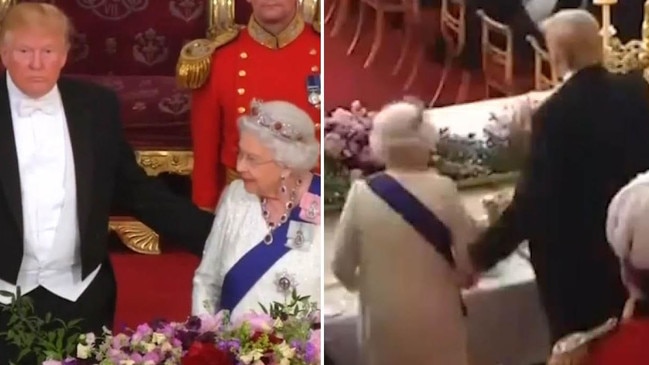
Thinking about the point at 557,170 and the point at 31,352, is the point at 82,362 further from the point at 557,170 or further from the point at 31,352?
the point at 557,170

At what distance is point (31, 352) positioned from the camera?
4.91ft

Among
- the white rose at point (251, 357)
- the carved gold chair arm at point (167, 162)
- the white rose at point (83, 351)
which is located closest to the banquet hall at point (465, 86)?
the white rose at point (251, 357)

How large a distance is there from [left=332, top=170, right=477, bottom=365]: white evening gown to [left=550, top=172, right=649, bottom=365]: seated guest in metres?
0.21

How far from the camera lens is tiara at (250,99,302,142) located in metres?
1.53

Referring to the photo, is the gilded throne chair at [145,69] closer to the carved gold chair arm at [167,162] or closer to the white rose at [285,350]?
the carved gold chair arm at [167,162]

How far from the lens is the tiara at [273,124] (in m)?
1.53

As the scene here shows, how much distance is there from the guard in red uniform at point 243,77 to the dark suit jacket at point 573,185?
1.14 feet

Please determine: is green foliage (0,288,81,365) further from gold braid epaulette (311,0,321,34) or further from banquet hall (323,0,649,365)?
gold braid epaulette (311,0,321,34)

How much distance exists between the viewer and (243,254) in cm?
154

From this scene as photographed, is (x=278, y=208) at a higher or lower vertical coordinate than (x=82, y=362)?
higher

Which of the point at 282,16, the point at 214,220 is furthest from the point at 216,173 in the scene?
the point at 282,16

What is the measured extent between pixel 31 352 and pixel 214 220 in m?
0.34

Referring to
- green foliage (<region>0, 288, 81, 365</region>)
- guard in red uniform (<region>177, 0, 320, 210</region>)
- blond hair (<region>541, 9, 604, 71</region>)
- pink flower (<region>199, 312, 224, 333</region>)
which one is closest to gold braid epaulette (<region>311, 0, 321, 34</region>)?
guard in red uniform (<region>177, 0, 320, 210</region>)

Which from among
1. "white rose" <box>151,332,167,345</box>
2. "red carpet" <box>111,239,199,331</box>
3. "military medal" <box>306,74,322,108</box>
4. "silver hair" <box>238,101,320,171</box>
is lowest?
"white rose" <box>151,332,167,345</box>
